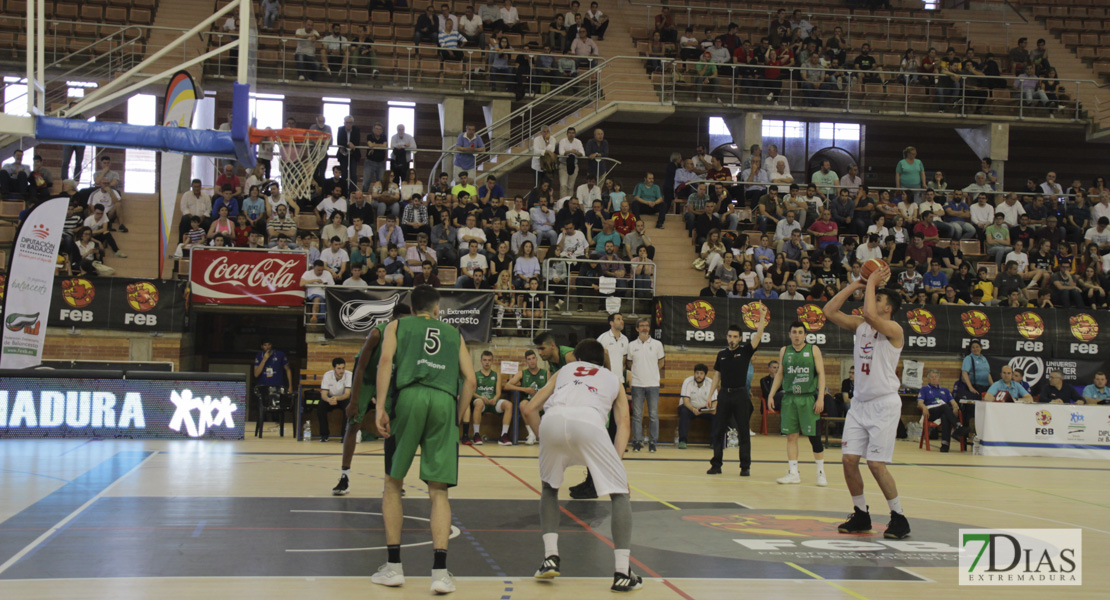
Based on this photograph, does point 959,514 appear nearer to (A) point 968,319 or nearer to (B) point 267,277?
(A) point 968,319

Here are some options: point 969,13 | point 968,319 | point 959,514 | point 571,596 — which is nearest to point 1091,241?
point 968,319

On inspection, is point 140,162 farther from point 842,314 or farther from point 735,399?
point 842,314

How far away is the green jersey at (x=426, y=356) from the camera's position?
22.1 ft

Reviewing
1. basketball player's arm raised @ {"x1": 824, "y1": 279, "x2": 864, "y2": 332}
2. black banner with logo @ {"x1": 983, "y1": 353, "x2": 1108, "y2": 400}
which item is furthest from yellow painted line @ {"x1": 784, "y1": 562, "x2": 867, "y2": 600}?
black banner with logo @ {"x1": 983, "y1": 353, "x2": 1108, "y2": 400}

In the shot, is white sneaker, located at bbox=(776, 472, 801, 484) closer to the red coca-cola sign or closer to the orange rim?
the orange rim

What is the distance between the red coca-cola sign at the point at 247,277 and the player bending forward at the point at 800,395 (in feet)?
35.8

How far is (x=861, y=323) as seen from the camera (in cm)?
922

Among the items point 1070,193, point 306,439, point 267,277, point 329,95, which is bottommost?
point 306,439

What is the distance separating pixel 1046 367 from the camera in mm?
20922

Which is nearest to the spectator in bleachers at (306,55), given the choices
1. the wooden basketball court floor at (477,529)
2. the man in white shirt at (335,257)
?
the man in white shirt at (335,257)

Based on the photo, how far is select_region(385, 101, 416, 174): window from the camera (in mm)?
29172

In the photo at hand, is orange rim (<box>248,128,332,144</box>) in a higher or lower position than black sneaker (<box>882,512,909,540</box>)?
higher

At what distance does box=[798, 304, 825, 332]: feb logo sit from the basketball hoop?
9.96 meters

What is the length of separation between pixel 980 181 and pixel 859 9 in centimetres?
888
